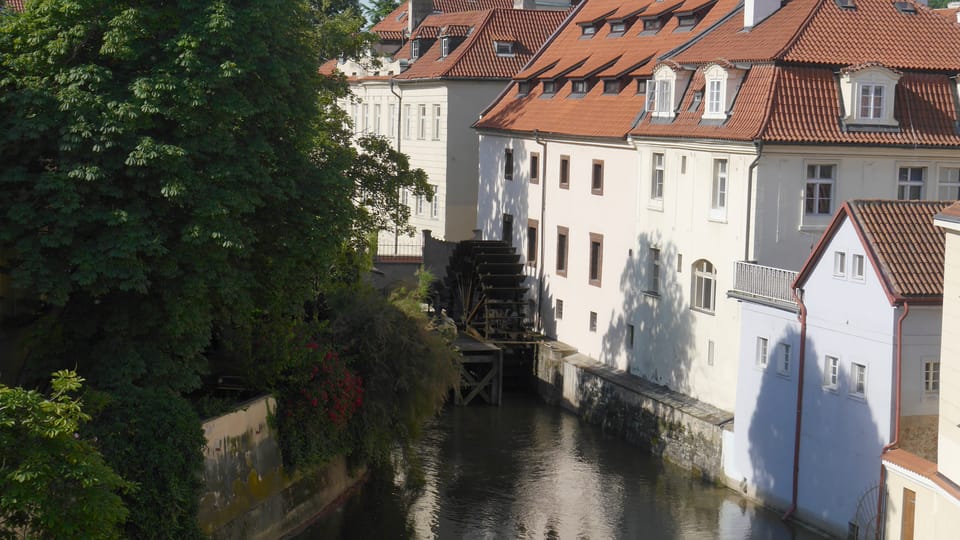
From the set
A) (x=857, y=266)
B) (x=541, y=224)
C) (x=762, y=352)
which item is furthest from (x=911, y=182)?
(x=541, y=224)

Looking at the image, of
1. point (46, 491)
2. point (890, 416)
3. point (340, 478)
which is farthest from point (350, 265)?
point (46, 491)

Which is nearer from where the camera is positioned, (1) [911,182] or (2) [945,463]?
(2) [945,463]

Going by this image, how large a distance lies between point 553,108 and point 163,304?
22.3 metres

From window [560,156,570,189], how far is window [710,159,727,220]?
918cm

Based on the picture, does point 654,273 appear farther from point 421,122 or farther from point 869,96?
point 421,122

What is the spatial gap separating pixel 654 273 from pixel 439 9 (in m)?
27.2

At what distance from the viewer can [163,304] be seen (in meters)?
20.5

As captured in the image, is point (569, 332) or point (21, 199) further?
point (569, 332)

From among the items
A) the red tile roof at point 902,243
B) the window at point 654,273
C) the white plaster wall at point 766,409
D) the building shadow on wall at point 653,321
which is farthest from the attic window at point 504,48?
the red tile roof at point 902,243

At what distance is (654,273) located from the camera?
110 feet

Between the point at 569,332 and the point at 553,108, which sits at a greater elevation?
the point at 553,108

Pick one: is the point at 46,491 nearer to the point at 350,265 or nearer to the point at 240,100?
the point at 240,100

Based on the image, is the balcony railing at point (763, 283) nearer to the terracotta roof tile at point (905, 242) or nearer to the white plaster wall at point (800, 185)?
the white plaster wall at point (800, 185)

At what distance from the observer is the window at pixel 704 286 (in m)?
30.5
